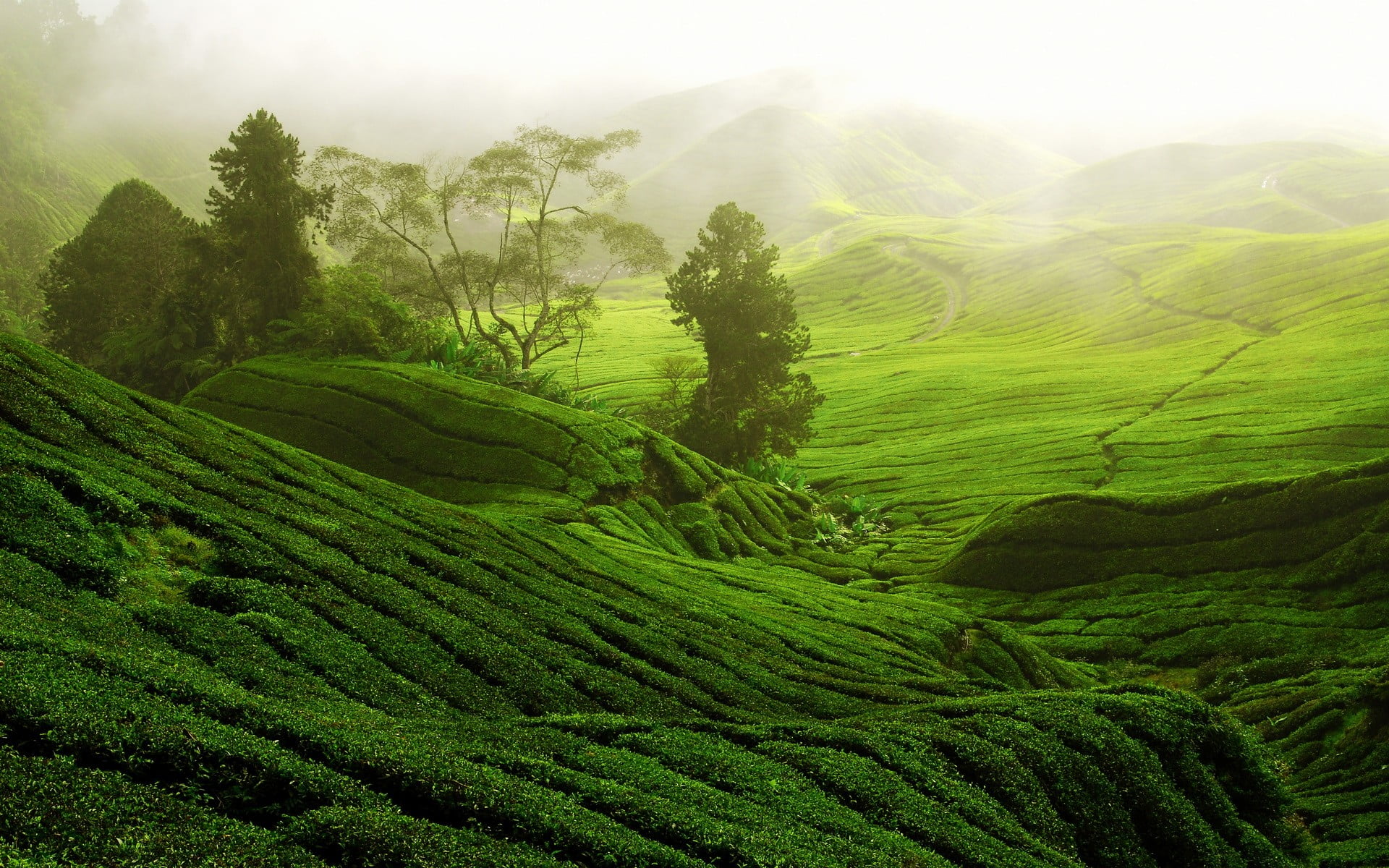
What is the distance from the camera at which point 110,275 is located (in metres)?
57.6

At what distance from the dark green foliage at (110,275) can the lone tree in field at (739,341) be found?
32308 millimetres

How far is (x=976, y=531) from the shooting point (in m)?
48.1

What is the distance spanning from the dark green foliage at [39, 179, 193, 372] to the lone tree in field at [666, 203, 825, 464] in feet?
106

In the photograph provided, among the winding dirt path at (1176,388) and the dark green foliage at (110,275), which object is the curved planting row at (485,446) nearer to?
the dark green foliage at (110,275)

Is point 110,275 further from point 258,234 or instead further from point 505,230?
point 505,230

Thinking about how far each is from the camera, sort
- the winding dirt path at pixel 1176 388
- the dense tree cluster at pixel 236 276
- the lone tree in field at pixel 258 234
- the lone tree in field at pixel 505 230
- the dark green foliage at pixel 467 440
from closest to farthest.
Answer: the dark green foliage at pixel 467 440
the lone tree in field at pixel 258 234
the dense tree cluster at pixel 236 276
the lone tree in field at pixel 505 230
the winding dirt path at pixel 1176 388

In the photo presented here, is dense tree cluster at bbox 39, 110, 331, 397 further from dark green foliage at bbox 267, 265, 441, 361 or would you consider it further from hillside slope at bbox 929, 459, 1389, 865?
hillside slope at bbox 929, 459, 1389, 865

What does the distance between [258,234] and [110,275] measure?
22.5 metres

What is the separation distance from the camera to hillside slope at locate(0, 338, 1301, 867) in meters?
11.4

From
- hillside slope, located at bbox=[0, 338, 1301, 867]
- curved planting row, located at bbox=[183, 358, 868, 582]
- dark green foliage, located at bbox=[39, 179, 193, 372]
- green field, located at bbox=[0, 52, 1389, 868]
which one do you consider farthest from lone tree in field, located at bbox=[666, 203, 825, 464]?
dark green foliage, located at bbox=[39, 179, 193, 372]

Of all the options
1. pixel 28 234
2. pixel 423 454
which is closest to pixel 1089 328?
pixel 423 454

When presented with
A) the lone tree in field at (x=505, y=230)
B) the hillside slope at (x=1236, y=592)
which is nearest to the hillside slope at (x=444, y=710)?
the hillside slope at (x=1236, y=592)

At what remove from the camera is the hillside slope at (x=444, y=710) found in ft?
37.3

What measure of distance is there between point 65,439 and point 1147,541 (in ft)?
146
